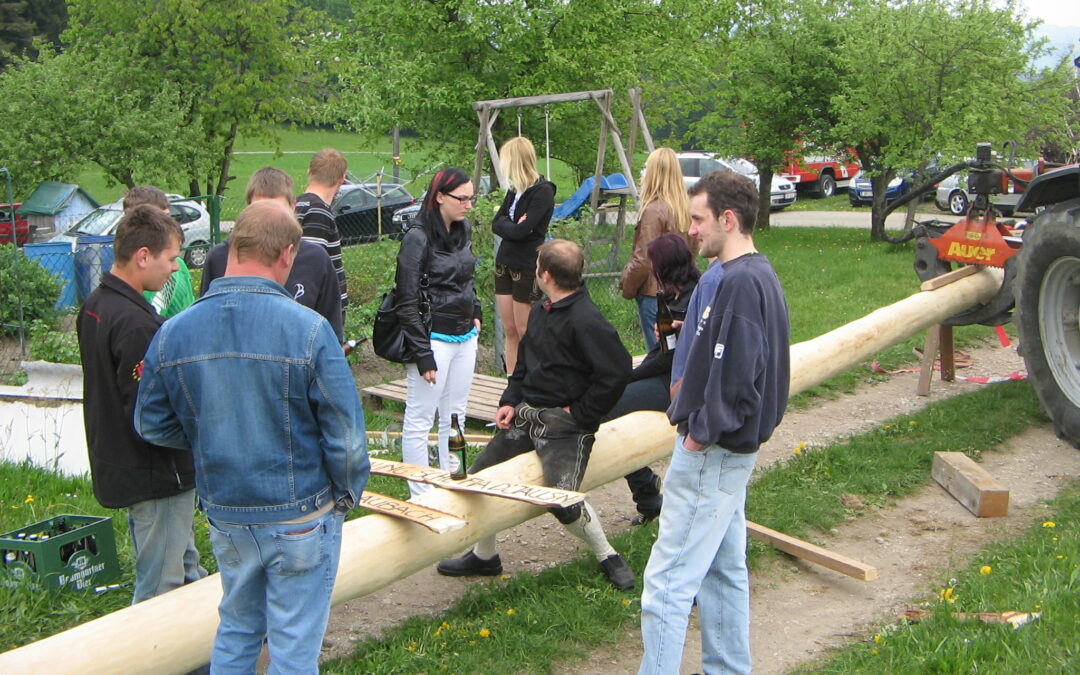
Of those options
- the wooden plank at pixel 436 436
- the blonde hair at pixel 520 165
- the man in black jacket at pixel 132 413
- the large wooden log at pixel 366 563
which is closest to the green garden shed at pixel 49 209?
the wooden plank at pixel 436 436

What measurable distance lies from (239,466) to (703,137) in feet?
60.1

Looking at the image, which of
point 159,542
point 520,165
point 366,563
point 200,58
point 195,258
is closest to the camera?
point 159,542

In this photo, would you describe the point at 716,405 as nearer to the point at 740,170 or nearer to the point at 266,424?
the point at 266,424

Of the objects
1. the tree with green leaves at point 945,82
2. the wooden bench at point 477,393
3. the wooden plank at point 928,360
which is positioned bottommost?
the wooden bench at point 477,393

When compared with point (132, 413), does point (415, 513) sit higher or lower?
lower

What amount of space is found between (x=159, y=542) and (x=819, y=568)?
3.16m

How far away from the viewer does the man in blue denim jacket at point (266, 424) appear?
9.51 ft

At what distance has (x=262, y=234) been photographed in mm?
2936

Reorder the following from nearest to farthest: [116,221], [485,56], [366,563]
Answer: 1. [366,563]
2. [485,56]
3. [116,221]

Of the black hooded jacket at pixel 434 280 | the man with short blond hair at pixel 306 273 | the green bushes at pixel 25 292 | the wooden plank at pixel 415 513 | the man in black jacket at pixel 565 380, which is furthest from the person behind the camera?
the green bushes at pixel 25 292

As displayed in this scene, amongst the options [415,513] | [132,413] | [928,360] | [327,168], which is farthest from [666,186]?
[132,413]

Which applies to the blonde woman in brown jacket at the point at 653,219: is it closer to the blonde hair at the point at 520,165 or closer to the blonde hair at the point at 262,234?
the blonde hair at the point at 520,165

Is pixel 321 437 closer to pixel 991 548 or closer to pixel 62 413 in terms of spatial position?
pixel 991 548

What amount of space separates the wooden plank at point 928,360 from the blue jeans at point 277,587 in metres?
6.11
